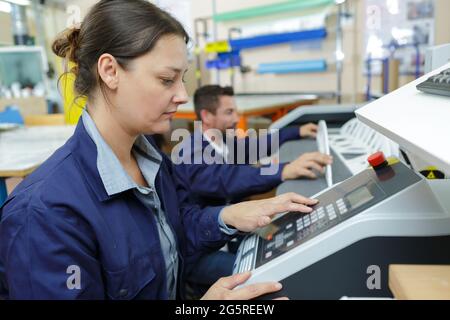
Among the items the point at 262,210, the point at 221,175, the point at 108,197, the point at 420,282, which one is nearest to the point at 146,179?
the point at 108,197

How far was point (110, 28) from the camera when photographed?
0.71 m

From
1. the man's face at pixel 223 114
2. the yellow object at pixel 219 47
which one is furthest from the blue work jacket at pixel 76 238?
the yellow object at pixel 219 47

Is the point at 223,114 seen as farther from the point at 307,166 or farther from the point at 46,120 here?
the point at 46,120

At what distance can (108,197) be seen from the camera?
71 cm

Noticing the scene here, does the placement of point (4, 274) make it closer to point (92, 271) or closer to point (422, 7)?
point (92, 271)

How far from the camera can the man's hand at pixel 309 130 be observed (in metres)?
1.67

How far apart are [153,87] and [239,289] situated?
0.38m

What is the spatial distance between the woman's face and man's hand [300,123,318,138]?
1008mm

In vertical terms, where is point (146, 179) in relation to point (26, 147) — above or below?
above

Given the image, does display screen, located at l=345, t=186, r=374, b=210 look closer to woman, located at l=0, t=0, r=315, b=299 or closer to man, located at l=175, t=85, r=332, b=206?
woman, located at l=0, t=0, r=315, b=299

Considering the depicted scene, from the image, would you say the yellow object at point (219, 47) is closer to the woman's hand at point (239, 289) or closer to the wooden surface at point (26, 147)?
the wooden surface at point (26, 147)

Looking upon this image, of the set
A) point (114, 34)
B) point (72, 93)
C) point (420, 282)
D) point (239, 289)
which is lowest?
point (239, 289)

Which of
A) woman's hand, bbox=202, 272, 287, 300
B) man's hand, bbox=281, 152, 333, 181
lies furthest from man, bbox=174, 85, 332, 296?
woman's hand, bbox=202, 272, 287, 300
